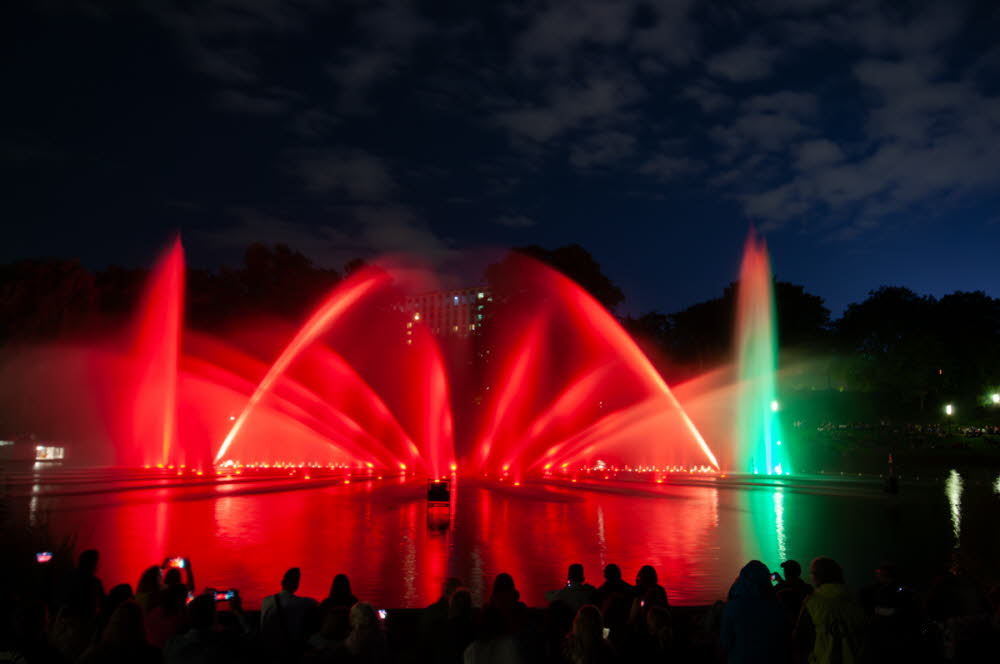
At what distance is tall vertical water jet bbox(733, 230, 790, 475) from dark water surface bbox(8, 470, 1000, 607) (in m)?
18.2

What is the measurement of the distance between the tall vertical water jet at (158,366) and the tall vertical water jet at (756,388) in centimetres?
3837

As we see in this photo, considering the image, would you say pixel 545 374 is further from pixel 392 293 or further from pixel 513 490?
pixel 513 490

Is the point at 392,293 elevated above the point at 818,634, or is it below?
above

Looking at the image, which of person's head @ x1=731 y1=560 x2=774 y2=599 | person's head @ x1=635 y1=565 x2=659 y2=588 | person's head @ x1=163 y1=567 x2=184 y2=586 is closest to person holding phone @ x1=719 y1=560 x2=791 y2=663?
person's head @ x1=731 y1=560 x2=774 y2=599

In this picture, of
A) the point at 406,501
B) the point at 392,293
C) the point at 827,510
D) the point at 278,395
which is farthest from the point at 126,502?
the point at 392,293

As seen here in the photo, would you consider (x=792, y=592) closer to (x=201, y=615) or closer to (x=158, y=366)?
(x=201, y=615)

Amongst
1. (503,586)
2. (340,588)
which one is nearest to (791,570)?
(503,586)

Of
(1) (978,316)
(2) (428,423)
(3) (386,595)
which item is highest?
(1) (978,316)

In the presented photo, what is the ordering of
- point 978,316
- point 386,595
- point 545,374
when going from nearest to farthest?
point 386,595
point 545,374
point 978,316

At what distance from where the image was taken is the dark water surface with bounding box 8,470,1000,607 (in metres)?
13.3

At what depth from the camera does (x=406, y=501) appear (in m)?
28.0

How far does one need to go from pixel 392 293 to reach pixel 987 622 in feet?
212

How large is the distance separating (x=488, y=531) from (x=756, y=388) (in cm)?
4090

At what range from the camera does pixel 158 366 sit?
5247 centimetres
